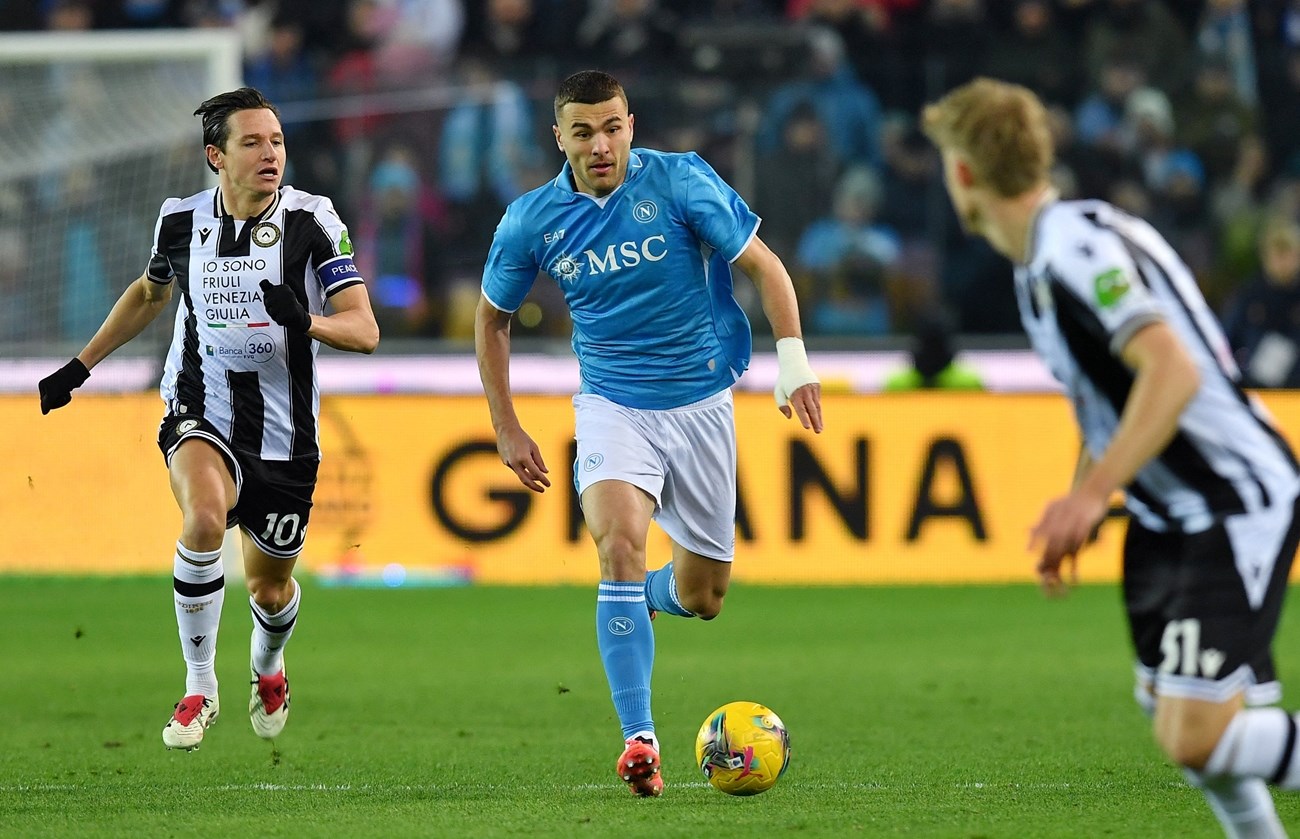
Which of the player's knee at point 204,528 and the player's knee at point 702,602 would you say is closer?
the player's knee at point 204,528

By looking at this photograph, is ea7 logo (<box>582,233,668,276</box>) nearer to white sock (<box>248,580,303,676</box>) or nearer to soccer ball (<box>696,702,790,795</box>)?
soccer ball (<box>696,702,790,795</box>)

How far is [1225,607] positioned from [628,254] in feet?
9.95

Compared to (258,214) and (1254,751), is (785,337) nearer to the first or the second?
(258,214)

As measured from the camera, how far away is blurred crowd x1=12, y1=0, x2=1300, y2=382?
51.9 feet

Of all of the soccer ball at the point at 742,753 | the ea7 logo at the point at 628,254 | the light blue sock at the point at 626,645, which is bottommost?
the soccer ball at the point at 742,753

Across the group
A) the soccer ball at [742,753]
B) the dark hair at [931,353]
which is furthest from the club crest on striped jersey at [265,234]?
the dark hair at [931,353]

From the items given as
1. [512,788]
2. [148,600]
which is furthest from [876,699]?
[148,600]

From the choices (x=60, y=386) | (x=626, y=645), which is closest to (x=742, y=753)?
(x=626, y=645)

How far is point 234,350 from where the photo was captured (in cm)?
739

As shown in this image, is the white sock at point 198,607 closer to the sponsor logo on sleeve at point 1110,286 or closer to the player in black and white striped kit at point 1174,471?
the player in black and white striped kit at point 1174,471

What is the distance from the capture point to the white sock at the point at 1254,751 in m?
4.38

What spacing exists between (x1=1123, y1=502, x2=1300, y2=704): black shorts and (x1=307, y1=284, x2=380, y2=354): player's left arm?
11.1 ft

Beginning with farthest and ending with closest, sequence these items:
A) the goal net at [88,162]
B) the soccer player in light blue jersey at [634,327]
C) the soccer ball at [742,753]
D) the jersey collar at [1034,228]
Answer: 1. the goal net at [88,162]
2. the soccer player in light blue jersey at [634,327]
3. the soccer ball at [742,753]
4. the jersey collar at [1034,228]

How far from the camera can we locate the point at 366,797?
6375 mm
